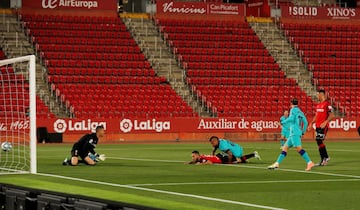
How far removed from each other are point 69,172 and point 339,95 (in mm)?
33946

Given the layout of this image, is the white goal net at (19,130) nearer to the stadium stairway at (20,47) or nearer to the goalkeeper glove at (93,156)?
the stadium stairway at (20,47)

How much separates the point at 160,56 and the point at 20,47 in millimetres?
7905

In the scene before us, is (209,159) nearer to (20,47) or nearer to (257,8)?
(20,47)

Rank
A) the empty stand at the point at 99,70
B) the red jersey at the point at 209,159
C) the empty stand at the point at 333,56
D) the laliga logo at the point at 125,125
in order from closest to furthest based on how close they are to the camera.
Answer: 1. the red jersey at the point at 209,159
2. the laliga logo at the point at 125,125
3. the empty stand at the point at 99,70
4. the empty stand at the point at 333,56

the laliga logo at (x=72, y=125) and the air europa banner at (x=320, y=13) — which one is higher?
the air europa banner at (x=320, y=13)

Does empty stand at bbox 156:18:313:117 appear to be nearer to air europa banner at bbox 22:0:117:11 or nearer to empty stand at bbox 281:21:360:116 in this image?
empty stand at bbox 281:21:360:116

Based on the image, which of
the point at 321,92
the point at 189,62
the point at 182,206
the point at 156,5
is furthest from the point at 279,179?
the point at 156,5

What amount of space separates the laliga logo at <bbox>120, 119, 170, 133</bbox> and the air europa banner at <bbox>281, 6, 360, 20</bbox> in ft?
51.8

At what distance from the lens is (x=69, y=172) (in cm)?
2077

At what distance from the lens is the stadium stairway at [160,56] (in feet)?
159

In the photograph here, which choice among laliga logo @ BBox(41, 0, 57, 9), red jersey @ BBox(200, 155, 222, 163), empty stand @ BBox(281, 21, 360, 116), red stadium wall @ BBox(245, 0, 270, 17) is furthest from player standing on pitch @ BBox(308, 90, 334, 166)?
red stadium wall @ BBox(245, 0, 270, 17)

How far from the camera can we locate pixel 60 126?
1661 inches

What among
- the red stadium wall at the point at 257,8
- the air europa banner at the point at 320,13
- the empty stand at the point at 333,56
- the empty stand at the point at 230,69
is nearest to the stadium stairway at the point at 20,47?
the empty stand at the point at 230,69

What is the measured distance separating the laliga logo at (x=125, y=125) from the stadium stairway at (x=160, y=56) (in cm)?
507
